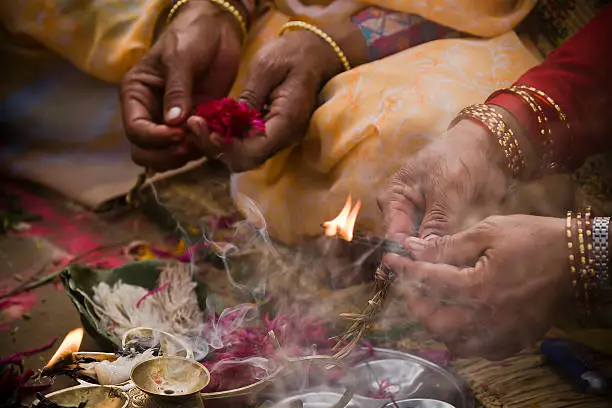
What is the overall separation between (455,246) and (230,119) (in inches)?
23.3

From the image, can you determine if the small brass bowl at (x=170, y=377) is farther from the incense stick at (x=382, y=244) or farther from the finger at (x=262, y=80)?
the finger at (x=262, y=80)

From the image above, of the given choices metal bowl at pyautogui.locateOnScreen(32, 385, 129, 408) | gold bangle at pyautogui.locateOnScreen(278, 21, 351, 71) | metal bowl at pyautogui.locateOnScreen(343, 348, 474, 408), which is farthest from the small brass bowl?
gold bangle at pyautogui.locateOnScreen(278, 21, 351, 71)

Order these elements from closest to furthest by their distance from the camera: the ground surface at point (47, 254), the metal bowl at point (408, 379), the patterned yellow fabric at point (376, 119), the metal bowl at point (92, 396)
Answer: the metal bowl at point (92, 396)
the metal bowl at point (408, 379)
the patterned yellow fabric at point (376, 119)
the ground surface at point (47, 254)

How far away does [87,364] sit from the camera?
3.21ft

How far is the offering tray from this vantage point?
108 cm

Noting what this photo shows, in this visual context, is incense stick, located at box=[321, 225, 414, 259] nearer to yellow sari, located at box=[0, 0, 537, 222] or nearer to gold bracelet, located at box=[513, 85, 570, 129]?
yellow sari, located at box=[0, 0, 537, 222]

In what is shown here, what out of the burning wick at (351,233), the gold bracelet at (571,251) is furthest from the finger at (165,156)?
the gold bracelet at (571,251)

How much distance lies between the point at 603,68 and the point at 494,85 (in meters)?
0.18

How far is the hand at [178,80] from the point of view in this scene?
1.55 meters

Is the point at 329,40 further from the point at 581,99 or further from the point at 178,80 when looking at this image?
the point at 581,99

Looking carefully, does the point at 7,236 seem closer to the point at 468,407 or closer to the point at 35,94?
the point at 35,94

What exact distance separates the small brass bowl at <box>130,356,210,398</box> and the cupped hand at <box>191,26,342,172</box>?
0.61m

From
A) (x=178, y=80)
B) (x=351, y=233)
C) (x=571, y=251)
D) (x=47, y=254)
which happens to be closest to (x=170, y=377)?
(x=351, y=233)

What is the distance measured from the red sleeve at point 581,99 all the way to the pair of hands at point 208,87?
1.57 ft
